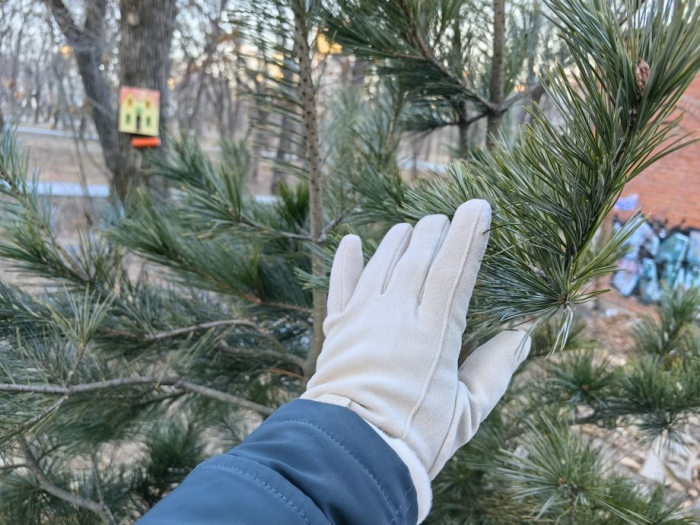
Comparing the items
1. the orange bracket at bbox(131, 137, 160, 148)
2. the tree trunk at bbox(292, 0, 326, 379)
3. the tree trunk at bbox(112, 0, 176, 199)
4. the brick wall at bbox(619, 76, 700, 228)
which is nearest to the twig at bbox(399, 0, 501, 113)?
the tree trunk at bbox(292, 0, 326, 379)

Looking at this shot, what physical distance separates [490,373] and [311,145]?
1.12 ft

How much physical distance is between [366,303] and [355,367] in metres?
0.07

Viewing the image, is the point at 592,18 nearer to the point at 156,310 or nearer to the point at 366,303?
the point at 366,303

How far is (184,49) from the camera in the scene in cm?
546

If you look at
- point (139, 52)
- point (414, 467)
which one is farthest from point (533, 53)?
point (139, 52)

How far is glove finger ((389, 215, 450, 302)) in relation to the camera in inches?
17.8

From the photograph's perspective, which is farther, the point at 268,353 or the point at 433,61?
the point at 268,353

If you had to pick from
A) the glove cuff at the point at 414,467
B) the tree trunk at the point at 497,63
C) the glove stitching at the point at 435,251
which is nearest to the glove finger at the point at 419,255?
the glove stitching at the point at 435,251

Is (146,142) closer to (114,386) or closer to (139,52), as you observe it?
(139,52)

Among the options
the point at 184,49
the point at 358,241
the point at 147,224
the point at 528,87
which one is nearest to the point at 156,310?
the point at 147,224

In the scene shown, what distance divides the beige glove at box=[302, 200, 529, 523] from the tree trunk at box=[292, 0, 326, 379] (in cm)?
16

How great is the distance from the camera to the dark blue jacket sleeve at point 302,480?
352mm

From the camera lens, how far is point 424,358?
1.48 ft

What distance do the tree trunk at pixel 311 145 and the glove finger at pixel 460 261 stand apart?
0.65 ft
